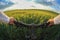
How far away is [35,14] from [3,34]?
519 mm

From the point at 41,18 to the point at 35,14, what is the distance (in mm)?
100

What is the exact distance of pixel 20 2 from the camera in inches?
2217

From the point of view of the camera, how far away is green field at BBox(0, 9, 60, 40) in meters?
56.2

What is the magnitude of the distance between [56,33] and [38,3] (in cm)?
47

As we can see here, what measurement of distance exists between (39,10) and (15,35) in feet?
1.58

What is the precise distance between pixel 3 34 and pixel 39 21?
1.67ft

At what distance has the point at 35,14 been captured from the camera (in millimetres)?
56312

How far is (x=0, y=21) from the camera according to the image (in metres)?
56.2

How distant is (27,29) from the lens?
56.2m

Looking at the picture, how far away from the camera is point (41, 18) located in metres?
56.3

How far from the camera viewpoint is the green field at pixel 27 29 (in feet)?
184

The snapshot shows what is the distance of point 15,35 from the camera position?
5616 centimetres

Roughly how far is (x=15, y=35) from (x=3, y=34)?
16 centimetres

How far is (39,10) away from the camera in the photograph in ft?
185
